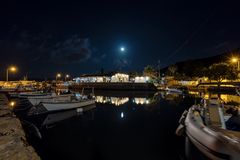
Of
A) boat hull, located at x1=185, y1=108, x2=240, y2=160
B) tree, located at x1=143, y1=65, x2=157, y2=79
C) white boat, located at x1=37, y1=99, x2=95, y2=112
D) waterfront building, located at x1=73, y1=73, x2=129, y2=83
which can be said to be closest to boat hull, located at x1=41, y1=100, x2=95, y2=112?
white boat, located at x1=37, y1=99, x2=95, y2=112

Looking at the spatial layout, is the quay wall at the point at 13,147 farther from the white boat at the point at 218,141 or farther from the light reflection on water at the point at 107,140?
the white boat at the point at 218,141

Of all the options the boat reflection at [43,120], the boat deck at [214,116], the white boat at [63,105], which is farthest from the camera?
the white boat at [63,105]

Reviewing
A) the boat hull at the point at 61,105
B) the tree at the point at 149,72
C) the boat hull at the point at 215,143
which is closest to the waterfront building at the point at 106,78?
the tree at the point at 149,72

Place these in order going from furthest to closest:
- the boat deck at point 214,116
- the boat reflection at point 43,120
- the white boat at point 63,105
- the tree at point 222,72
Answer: the tree at point 222,72 < the white boat at point 63,105 < the boat reflection at point 43,120 < the boat deck at point 214,116

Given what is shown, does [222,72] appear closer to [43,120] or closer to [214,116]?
[214,116]

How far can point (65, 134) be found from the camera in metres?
16.4

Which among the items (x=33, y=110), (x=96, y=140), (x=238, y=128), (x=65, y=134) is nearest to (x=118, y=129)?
(x=96, y=140)

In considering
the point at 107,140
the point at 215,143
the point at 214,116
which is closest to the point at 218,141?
the point at 215,143

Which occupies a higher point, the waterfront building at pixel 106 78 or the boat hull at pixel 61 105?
the waterfront building at pixel 106 78

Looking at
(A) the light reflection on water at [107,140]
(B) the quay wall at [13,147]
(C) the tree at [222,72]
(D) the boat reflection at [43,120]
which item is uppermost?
(C) the tree at [222,72]

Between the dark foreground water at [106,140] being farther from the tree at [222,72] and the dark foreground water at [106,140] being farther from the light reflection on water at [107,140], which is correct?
the tree at [222,72]

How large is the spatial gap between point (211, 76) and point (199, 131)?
65991mm

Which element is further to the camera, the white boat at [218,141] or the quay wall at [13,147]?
the quay wall at [13,147]

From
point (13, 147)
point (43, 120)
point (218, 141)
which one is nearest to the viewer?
point (218, 141)
